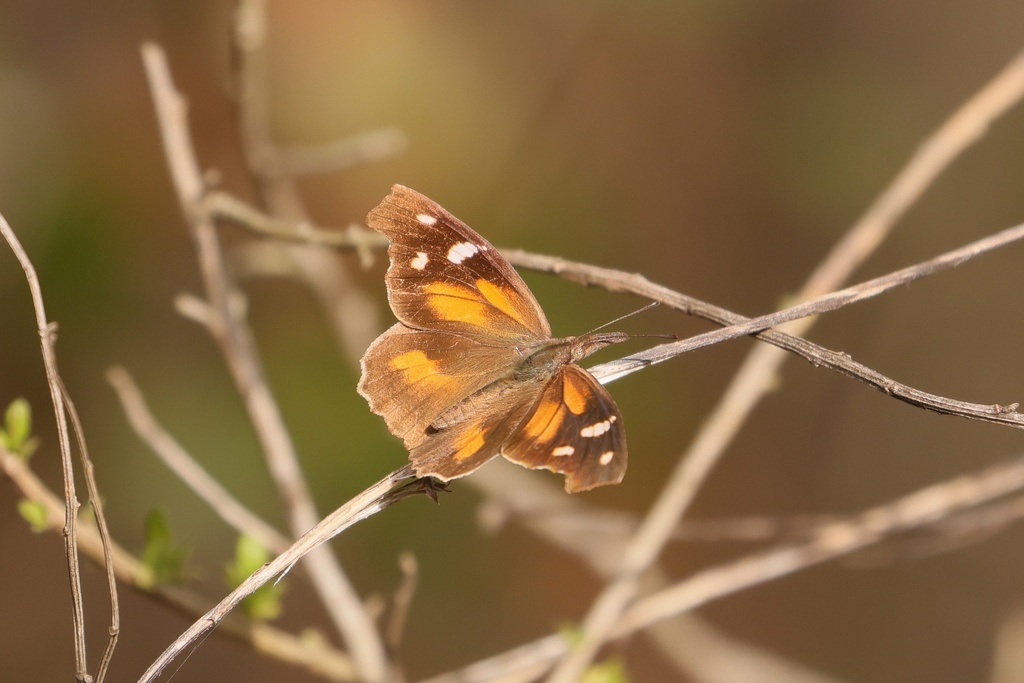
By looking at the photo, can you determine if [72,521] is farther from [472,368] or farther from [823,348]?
[823,348]

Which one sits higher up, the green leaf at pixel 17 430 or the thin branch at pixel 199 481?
A: the thin branch at pixel 199 481

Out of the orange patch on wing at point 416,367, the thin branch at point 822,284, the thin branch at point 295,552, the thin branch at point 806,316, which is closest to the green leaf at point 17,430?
the thin branch at point 295,552

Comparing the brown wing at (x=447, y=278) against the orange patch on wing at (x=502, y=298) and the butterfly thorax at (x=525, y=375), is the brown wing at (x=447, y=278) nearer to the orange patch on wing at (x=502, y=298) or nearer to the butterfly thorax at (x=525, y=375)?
the orange patch on wing at (x=502, y=298)

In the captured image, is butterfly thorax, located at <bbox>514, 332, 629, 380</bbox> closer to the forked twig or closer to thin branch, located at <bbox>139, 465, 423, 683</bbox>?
thin branch, located at <bbox>139, 465, 423, 683</bbox>

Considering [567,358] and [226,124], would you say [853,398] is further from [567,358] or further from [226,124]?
[226,124]

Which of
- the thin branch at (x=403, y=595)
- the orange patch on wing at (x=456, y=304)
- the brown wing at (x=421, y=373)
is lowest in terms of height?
the thin branch at (x=403, y=595)

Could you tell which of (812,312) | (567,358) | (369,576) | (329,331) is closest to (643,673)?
(369,576)
